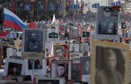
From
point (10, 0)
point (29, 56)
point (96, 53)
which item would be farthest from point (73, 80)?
point (10, 0)

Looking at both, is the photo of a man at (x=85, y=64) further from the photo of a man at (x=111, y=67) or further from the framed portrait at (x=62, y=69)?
the photo of a man at (x=111, y=67)

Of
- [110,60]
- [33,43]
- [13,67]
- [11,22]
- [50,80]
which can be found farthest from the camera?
[11,22]

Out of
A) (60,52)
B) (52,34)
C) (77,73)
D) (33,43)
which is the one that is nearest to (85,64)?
(77,73)

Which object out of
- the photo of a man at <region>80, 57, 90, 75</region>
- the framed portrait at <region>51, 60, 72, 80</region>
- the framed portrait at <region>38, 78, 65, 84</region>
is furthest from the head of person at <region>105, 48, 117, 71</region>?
the photo of a man at <region>80, 57, 90, 75</region>

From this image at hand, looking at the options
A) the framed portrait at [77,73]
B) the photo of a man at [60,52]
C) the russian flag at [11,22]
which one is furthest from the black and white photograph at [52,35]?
the framed portrait at [77,73]

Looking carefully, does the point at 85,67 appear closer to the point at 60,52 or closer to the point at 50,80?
the point at 50,80

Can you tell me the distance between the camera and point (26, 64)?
7.02m

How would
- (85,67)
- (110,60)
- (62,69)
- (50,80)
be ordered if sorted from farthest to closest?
(85,67) < (62,69) < (50,80) < (110,60)

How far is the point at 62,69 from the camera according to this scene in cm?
636

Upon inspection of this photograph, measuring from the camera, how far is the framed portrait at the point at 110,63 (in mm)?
3670

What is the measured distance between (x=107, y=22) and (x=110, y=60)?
128 inches

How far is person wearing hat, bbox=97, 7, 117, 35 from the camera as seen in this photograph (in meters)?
6.84

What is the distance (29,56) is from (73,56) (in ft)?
11.7

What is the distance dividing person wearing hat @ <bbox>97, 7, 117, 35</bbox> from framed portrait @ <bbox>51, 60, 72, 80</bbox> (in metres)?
0.99
